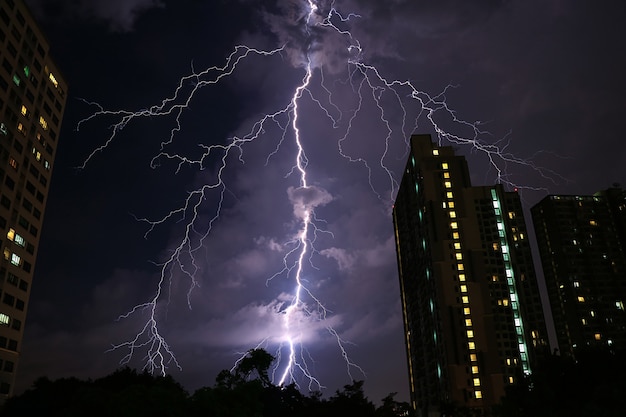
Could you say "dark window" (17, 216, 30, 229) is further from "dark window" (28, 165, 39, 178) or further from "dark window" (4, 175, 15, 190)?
"dark window" (28, 165, 39, 178)

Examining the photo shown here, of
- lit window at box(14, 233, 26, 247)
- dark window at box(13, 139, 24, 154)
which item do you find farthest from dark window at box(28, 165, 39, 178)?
lit window at box(14, 233, 26, 247)

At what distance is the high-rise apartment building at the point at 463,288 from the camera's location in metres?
62.1

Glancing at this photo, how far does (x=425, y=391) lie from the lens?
234 ft

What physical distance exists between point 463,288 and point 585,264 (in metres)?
40.1

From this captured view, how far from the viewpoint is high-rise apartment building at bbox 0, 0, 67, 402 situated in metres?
43.8

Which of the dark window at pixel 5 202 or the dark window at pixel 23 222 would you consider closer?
the dark window at pixel 5 202

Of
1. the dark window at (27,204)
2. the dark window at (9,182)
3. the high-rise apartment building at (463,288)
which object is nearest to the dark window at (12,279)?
the dark window at (27,204)

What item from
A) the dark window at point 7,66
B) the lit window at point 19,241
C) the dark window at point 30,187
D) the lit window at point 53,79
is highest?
the lit window at point 53,79

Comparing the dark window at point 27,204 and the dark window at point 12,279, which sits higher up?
the dark window at point 27,204

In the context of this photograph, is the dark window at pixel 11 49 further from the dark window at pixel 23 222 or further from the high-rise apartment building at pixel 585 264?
the high-rise apartment building at pixel 585 264

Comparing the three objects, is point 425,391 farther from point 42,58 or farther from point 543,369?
point 42,58

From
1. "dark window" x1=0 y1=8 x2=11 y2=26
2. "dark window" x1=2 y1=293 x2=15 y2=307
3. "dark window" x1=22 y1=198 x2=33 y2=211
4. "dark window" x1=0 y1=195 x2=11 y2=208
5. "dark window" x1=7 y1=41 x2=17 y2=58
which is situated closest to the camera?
"dark window" x1=2 y1=293 x2=15 y2=307

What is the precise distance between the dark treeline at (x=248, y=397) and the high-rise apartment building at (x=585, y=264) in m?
65.6

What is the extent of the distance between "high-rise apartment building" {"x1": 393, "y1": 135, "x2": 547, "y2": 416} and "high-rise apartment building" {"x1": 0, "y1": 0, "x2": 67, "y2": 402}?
46306 mm
